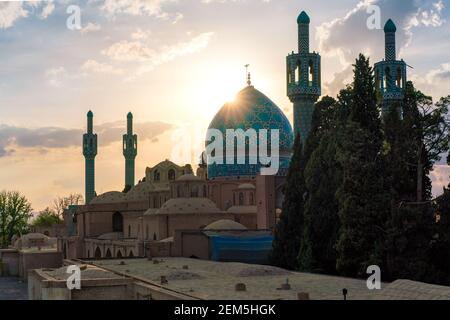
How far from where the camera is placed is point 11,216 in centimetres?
7125

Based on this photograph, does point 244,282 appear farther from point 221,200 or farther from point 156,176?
point 156,176

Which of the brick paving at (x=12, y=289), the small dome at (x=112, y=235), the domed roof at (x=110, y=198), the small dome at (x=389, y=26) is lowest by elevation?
the brick paving at (x=12, y=289)

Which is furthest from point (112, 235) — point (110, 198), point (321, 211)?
point (321, 211)

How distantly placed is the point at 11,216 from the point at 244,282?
5178cm

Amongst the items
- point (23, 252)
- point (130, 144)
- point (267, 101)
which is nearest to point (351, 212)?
point (267, 101)

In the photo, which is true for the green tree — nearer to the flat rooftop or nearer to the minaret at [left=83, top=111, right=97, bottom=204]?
the flat rooftop

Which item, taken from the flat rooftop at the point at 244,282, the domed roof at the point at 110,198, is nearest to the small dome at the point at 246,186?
the domed roof at the point at 110,198

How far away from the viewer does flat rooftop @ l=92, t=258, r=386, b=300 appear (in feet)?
66.5

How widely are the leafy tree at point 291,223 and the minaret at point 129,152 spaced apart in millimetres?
35906

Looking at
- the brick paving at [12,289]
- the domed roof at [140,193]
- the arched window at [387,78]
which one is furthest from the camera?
the domed roof at [140,193]

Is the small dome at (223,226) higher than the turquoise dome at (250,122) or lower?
lower

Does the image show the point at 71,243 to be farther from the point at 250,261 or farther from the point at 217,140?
the point at 250,261

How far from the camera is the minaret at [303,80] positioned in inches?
1718

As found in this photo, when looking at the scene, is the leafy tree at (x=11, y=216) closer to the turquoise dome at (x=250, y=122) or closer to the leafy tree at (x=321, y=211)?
the turquoise dome at (x=250, y=122)
